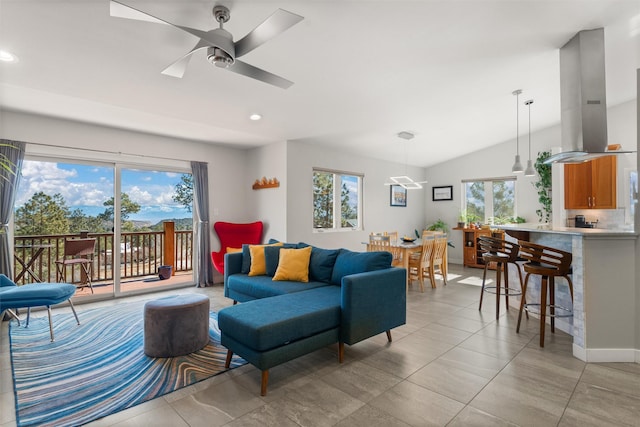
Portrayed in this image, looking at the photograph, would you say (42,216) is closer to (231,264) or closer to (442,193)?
(231,264)

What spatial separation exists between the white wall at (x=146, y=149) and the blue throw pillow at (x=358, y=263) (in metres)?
3.05

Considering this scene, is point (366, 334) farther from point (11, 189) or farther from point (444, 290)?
point (11, 189)

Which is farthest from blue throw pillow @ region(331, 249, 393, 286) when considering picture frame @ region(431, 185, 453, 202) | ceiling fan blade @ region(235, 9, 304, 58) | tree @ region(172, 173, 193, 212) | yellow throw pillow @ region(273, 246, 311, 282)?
picture frame @ region(431, 185, 453, 202)

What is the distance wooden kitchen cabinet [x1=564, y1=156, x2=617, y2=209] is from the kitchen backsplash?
0.94 feet

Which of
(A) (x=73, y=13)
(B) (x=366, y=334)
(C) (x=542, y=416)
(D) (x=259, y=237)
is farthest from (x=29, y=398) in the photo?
(D) (x=259, y=237)

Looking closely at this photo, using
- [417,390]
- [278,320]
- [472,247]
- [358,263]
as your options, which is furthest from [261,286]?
[472,247]

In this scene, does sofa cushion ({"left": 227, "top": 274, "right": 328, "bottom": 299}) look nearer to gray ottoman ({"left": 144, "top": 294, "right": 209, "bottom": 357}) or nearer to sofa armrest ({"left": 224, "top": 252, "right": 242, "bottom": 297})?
sofa armrest ({"left": 224, "top": 252, "right": 242, "bottom": 297})

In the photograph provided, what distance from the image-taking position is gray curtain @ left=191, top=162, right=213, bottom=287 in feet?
17.8

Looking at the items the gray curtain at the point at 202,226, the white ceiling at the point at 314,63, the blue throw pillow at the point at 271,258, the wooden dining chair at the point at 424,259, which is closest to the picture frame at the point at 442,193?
the white ceiling at the point at 314,63

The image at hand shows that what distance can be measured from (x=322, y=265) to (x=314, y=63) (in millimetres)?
2163

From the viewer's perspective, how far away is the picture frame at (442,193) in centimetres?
790

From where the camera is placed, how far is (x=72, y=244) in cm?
452

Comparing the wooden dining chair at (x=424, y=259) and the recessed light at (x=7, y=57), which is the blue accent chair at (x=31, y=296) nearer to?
the recessed light at (x=7, y=57)

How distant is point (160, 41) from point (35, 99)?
6.62 ft
